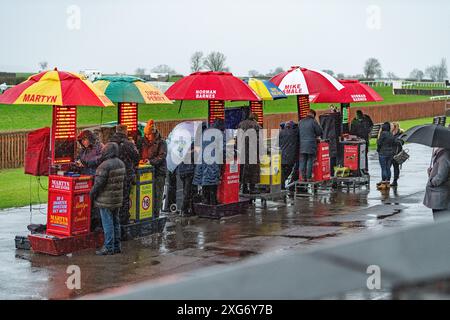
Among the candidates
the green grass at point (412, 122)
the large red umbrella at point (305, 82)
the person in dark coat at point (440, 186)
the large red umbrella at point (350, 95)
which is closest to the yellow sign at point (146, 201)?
the person in dark coat at point (440, 186)

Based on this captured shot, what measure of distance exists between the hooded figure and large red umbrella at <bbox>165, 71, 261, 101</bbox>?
3471 millimetres

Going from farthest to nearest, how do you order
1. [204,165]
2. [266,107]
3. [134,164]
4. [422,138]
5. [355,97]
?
[266,107] < [355,97] < [204,165] < [134,164] < [422,138]

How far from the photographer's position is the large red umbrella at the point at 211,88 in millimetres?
14625

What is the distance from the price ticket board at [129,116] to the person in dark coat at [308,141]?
5.08 m

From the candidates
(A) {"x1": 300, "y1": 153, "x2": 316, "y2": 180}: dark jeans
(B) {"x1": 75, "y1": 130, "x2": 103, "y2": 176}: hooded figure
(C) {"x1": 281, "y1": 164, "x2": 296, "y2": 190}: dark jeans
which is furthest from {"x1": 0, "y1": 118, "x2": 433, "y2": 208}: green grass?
(A) {"x1": 300, "y1": 153, "x2": 316, "y2": 180}: dark jeans

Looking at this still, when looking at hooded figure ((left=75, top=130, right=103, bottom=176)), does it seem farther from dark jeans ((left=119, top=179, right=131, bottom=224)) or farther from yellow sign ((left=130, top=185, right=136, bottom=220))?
yellow sign ((left=130, top=185, right=136, bottom=220))

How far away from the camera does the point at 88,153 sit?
1139 cm

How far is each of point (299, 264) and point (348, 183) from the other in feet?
56.4

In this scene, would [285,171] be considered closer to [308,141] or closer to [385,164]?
[308,141]

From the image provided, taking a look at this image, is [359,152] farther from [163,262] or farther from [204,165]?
[163,262]

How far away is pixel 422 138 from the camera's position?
34.4 ft
